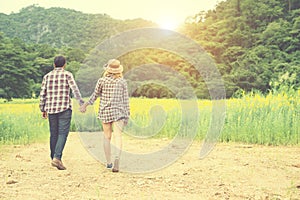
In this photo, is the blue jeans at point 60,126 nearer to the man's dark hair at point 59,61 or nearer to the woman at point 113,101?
the woman at point 113,101

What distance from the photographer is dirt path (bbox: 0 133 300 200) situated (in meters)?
4.13

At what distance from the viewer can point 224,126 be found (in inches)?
342

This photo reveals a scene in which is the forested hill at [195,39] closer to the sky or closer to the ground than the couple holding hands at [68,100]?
closer to the sky

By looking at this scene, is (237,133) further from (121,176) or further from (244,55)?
(244,55)

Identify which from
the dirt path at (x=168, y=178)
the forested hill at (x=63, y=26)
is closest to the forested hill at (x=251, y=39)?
the forested hill at (x=63, y=26)

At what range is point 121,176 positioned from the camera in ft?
16.4

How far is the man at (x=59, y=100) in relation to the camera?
520 centimetres

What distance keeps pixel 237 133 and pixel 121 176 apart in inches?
155

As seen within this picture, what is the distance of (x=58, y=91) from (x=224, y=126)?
4.42 metres

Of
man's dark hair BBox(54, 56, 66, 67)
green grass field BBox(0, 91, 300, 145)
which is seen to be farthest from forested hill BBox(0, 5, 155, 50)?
man's dark hair BBox(54, 56, 66, 67)

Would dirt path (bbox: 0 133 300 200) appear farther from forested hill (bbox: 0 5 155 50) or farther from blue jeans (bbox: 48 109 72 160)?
forested hill (bbox: 0 5 155 50)

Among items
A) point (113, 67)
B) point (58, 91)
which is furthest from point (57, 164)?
point (113, 67)

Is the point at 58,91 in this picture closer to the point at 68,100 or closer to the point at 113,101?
the point at 68,100

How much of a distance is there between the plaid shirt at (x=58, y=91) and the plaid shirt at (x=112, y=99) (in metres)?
0.32
